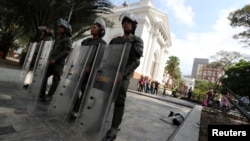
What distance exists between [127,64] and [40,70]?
2.44m

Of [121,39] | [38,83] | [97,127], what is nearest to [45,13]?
[38,83]

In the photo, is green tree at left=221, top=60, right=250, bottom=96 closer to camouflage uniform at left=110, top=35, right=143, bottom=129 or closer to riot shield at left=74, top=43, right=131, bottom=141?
camouflage uniform at left=110, top=35, right=143, bottom=129

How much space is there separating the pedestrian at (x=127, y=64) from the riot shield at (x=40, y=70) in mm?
2063

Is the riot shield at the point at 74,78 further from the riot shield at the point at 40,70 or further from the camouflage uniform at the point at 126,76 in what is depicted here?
the riot shield at the point at 40,70

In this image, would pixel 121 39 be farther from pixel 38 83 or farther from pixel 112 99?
pixel 38 83

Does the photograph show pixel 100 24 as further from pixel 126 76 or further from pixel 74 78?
pixel 126 76

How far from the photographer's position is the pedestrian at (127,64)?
2529 mm

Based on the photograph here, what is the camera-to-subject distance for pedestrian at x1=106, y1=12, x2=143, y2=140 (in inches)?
99.6

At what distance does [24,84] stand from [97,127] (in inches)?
149

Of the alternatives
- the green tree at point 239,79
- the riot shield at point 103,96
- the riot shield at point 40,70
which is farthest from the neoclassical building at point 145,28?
the riot shield at point 103,96

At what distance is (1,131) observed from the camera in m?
2.12

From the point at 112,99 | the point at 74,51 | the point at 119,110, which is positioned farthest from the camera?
the point at 74,51

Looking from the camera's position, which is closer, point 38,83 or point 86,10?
point 38,83

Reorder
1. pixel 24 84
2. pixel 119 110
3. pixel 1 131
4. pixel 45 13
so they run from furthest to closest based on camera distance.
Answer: pixel 45 13 < pixel 24 84 < pixel 119 110 < pixel 1 131
